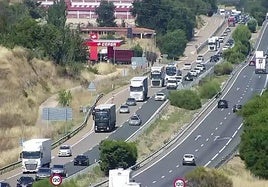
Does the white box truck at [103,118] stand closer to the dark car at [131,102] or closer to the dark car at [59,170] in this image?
the dark car at [131,102]

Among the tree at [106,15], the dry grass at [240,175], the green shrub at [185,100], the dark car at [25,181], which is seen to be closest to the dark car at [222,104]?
the green shrub at [185,100]

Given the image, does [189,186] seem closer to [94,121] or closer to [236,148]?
[236,148]

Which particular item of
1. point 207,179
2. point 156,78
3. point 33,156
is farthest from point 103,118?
point 156,78

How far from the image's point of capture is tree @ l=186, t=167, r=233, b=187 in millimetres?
56562

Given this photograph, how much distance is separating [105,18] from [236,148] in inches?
4396

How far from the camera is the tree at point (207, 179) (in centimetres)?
5656

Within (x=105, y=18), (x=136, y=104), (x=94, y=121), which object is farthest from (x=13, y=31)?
(x=105, y=18)

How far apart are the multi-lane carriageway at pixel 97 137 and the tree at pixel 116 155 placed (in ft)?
5.70

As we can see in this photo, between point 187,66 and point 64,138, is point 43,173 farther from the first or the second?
point 187,66

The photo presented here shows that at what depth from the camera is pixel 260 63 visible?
455 feet

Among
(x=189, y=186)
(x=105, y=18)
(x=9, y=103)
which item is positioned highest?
(x=189, y=186)

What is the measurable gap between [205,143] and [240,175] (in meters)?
17.1

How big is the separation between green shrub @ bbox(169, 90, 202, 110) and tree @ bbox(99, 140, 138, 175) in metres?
32.9

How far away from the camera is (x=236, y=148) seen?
3110 inches
